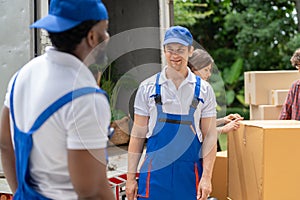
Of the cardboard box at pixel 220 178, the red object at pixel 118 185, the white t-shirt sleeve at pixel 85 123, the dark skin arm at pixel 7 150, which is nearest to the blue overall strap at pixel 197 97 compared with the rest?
the red object at pixel 118 185

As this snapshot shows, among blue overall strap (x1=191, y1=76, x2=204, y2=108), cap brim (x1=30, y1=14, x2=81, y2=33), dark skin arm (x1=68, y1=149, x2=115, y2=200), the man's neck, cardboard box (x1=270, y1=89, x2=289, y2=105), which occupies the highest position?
cap brim (x1=30, y1=14, x2=81, y2=33)

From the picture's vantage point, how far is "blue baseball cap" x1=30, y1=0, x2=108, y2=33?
5.21 feet

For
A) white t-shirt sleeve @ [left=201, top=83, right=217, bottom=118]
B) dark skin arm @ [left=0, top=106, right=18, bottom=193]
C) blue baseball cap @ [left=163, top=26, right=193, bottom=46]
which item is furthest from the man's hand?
dark skin arm @ [left=0, top=106, right=18, bottom=193]

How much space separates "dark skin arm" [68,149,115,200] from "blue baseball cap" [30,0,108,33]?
0.37 meters

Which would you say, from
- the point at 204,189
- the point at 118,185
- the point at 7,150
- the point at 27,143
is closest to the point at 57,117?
the point at 27,143

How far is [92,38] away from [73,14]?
0.09 metres

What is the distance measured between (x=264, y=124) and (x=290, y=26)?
1199cm

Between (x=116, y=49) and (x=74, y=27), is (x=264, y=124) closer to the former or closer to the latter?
(x=116, y=49)

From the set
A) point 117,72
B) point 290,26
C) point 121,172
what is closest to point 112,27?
point 117,72

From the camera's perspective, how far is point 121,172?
11.4 feet

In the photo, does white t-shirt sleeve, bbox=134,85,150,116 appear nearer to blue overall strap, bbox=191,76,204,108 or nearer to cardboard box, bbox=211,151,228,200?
blue overall strap, bbox=191,76,204,108

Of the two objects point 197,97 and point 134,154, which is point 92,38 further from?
point 134,154

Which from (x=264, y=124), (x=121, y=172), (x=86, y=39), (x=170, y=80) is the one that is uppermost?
(x=86, y=39)

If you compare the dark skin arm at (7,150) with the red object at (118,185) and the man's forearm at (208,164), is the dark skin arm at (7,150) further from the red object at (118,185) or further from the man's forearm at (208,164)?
the red object at (118,185)
